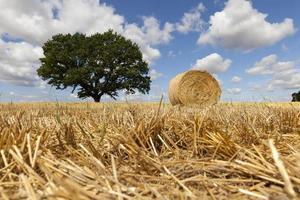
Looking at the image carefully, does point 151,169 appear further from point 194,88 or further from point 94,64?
point 94,64

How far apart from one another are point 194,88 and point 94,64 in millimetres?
27462

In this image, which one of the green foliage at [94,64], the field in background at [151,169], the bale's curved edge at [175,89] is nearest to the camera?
the field in background at [151,169]

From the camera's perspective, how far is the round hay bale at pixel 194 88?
17906 millimetres

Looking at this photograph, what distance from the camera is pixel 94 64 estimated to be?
44031 mm

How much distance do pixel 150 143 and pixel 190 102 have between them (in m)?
15.4

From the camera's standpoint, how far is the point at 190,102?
59.0ft

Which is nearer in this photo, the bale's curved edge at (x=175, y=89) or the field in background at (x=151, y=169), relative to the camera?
the field in background at (x=151, y=169)

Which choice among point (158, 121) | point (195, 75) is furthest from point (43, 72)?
point (158, 121)

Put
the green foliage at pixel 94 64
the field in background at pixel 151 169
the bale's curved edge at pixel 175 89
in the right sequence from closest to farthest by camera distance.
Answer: the field in background at pixel 151 169 < the bale's curved edge at pixel 175 89 < the green foliage at pixel 94 64

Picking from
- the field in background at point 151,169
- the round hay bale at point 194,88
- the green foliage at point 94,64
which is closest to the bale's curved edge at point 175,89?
the round hay bale at point 194,88

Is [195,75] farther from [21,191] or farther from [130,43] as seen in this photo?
[130,43]

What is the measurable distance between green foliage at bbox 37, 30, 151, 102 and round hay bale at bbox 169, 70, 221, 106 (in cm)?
2470

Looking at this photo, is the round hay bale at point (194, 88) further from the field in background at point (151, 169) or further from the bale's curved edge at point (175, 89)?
the field in background at point (151, 169)

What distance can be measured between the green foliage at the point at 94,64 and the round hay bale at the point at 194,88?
81.0 feet
